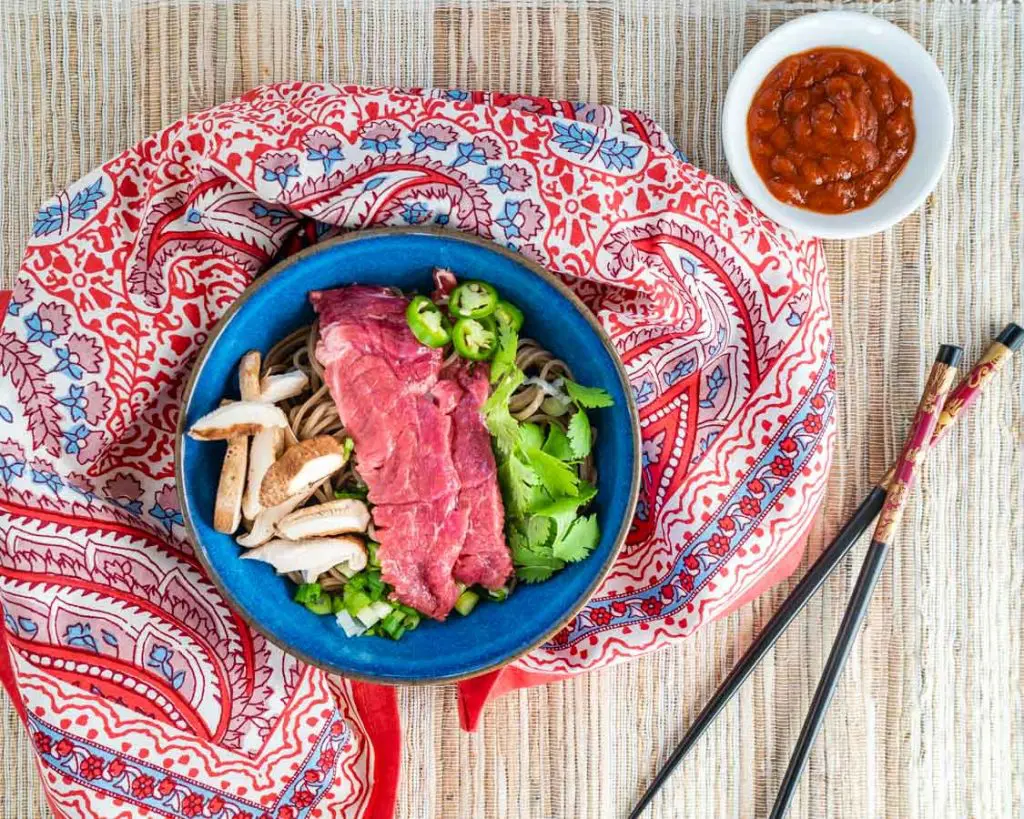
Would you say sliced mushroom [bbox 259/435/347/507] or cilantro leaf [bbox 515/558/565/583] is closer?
sliced mushroom [bbox 259/435/347/507]

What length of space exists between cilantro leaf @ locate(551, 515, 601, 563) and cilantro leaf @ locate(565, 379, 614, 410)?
0.30 metres

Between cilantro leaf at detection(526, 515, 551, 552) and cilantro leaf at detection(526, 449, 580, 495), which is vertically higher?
cilantro leaf at detection(526, 449, 580, 495)

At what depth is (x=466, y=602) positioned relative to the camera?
8.39 feet

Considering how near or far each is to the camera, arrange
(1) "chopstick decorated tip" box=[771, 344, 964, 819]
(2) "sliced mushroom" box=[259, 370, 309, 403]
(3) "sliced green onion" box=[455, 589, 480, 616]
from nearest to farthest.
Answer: (2) "sliced mushroom" box=[259, 370, 309, 403] → (3) "sliced green onion" box=[455, 589, 480, 616] → (1) "chopstick decorated tip" box=[771, 344, 964, 819]

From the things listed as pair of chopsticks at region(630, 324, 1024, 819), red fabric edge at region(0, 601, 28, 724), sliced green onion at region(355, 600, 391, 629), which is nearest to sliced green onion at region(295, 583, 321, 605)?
sliced green onion at region(355, 600, 391, 629)

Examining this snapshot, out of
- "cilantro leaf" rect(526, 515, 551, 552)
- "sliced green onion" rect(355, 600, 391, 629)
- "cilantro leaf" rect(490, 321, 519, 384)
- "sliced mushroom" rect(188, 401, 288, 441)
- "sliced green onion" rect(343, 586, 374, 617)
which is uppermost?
"cilantro leaf" rect(490, 321, 519, 384)

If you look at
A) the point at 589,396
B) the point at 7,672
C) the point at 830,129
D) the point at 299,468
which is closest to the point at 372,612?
the point at 299,468

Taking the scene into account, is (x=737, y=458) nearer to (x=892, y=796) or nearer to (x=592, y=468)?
(x=592, y=468)

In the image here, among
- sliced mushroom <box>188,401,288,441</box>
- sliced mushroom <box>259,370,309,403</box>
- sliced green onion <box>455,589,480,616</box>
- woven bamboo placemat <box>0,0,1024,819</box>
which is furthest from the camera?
woven bamboo placemat <box>0,0,1024,819</box>

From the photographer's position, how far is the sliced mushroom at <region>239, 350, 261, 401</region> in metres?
2.43

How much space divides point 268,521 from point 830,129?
1.82 m

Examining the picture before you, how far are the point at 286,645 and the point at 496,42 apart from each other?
1818 millimetres

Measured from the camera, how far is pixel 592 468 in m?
2.56

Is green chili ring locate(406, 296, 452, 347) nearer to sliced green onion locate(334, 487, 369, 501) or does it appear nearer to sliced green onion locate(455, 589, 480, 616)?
sliced green onion locate(334, 487, 369, 501)
